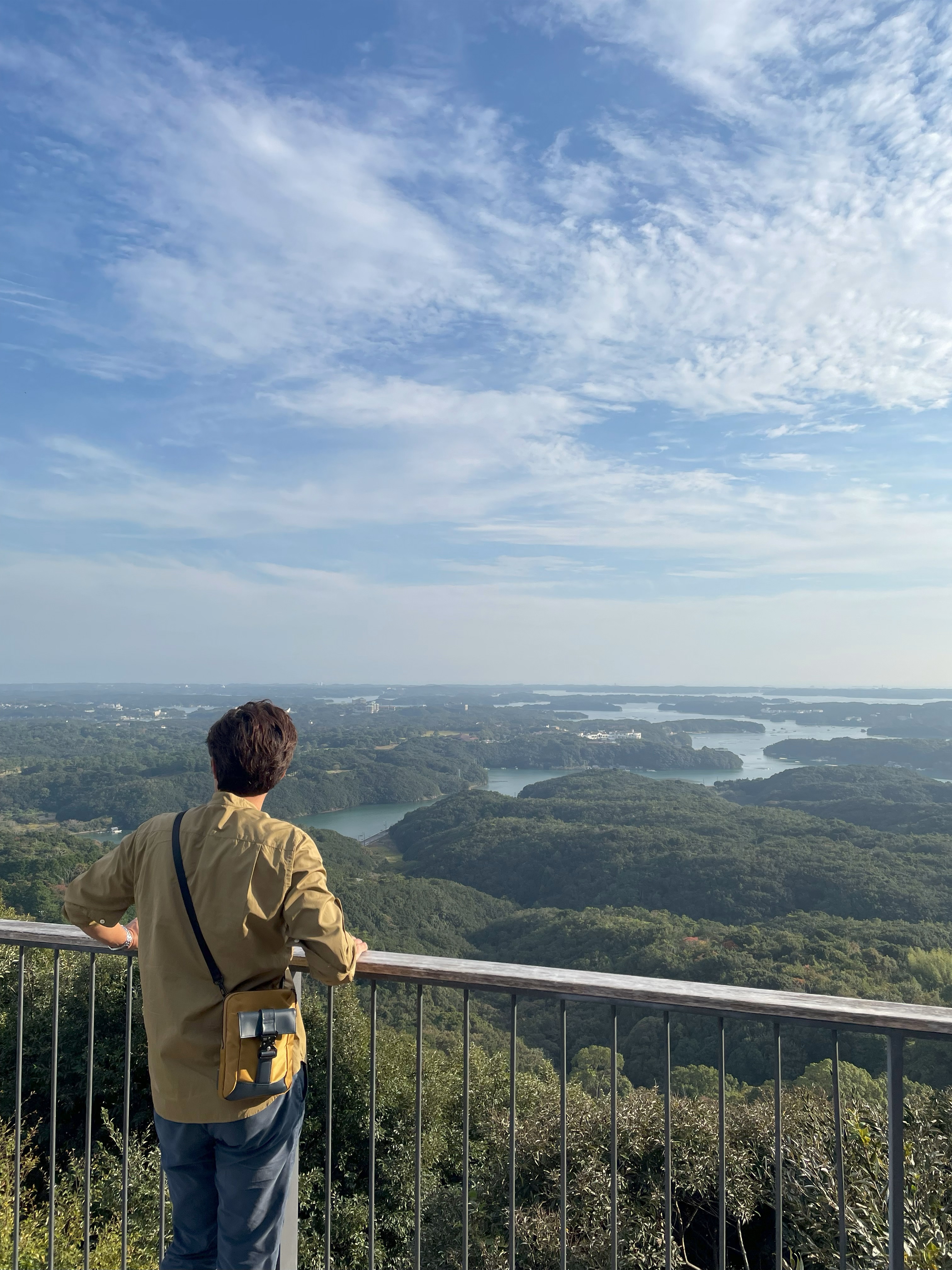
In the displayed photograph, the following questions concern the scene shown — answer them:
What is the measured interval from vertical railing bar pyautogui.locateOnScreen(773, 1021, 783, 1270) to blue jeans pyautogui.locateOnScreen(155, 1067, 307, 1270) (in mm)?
940

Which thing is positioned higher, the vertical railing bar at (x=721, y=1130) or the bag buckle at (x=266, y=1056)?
the bag buckle at (x=266, y=1056)

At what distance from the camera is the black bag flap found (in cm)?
135

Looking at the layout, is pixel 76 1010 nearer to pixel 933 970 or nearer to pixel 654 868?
pixel 933 970

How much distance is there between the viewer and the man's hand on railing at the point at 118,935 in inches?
63.0

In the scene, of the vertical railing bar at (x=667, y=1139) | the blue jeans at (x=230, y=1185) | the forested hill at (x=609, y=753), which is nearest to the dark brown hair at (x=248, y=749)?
the blue jeans at (x=230, y=1185)

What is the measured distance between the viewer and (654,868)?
4444cm

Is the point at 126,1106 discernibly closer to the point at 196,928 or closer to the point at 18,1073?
the point at 18,1073

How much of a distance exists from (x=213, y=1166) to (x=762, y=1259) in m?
10.9

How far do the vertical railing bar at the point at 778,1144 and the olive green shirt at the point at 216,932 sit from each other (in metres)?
0.86

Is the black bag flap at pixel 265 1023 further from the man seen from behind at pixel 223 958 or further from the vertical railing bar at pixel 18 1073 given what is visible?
the vertical railing bar at pixel 18 1073

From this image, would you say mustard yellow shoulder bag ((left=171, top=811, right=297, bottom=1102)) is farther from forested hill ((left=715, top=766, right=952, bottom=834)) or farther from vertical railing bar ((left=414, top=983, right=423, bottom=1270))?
forested hill ((left=715, top=766, right=952, bottom=834))

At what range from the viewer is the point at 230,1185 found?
56.6 inches

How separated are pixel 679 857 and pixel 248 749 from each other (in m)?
47.0

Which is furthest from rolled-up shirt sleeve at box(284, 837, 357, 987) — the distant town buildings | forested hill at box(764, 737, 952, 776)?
the distant town buildings
